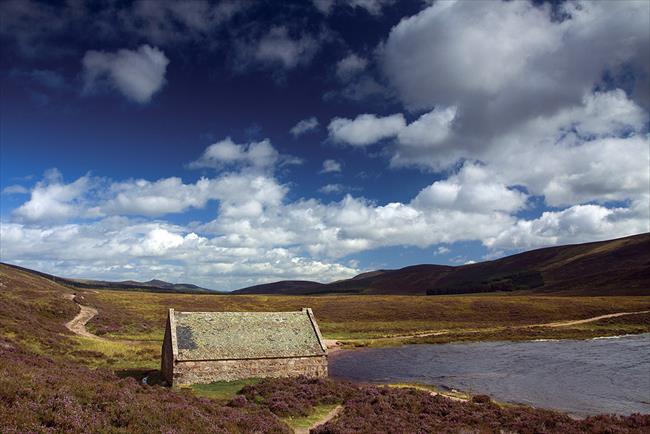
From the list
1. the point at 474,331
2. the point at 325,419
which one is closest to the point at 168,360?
the point at 325,419

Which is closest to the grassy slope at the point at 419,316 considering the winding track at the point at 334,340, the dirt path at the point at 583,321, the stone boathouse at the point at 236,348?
the winding track at the point at 334,340

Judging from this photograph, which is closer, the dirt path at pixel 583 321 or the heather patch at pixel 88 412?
the heather patch at pixel 88 412

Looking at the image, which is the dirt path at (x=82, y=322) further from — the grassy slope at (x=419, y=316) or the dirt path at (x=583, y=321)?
the dirt path at (x=583, y=321)

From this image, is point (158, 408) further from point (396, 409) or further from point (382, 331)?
point (382, 331)

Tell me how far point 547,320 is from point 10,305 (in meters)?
97.5

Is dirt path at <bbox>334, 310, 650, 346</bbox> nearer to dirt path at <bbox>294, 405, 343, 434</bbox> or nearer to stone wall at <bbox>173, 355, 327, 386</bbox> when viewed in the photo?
stone wall at <bbox>173, 355, 327, 386</bbox>

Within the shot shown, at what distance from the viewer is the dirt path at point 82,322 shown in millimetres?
59972

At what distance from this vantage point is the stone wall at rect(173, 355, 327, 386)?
31.4m

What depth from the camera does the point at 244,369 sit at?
109 feet

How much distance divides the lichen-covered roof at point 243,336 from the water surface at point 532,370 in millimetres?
10021

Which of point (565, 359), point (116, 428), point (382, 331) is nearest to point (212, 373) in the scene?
point (116, 428)

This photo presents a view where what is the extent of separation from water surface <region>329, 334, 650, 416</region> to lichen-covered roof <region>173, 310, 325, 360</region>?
32.9 feet

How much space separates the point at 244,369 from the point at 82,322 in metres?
48.5

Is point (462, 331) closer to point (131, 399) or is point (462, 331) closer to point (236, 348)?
point (236, 348)
